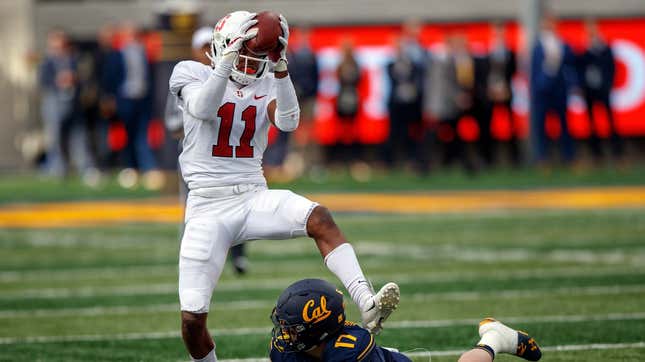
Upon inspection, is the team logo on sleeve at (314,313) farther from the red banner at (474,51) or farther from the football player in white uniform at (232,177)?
the red banner at (474,51)

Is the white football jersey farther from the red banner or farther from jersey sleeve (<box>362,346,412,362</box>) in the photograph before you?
the red banner

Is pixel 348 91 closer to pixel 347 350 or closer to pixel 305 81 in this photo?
pixel 305 81

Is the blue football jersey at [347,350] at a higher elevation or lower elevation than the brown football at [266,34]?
lower

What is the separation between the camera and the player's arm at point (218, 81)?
6.30 m

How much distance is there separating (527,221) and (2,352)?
824 cm

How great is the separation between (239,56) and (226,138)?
1.42 ft

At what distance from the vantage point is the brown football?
20.8 ft

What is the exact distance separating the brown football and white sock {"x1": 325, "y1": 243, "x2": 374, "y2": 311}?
958mm

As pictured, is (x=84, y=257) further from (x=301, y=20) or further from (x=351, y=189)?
(x=301, y=20)

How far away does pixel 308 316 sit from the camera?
18.2ft

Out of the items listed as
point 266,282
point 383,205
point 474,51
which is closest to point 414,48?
point 474,51

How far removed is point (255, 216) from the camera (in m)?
6.56

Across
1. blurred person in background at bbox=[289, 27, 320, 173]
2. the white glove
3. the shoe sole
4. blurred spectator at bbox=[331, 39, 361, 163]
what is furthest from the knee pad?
blurred spectator at bbox=[331, 39, 361, 163]

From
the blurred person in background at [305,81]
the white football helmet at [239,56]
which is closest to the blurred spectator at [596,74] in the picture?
the blurred person in background at [305,81]
